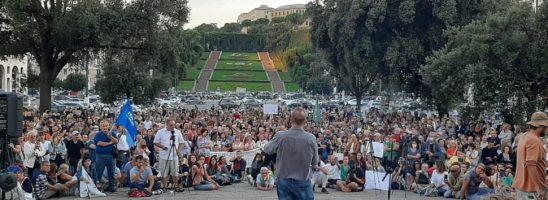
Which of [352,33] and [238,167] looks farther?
[352,33]

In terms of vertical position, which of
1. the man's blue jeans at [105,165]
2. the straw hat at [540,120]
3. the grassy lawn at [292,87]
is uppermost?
the straw hat at [540,120]

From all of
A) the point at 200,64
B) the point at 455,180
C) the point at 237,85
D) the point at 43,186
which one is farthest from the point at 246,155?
the point at 200,64

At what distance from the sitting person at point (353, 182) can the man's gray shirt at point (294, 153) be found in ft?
34.6

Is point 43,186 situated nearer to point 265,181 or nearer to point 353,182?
point 265,181

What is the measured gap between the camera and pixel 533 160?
8227 mm

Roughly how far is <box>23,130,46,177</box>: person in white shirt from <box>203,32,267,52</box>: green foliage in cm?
17788

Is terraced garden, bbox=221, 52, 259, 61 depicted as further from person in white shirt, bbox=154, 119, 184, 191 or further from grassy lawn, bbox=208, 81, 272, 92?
person in white shirt, bbox=154, 119, 184, 191

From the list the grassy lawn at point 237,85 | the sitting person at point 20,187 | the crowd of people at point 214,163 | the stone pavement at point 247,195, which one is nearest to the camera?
the sitting person at point 20,187

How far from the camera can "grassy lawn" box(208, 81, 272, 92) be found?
120969 millimetres

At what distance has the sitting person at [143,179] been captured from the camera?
1719 cm

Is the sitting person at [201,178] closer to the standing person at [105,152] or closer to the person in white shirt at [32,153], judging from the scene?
the standing person at [105,152]

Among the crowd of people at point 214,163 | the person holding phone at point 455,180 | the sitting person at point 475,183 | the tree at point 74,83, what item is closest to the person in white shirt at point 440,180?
the crowd of people at point 214,163

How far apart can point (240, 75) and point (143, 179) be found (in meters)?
119

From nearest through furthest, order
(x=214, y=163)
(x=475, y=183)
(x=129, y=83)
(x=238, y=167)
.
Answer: (x=475, y=183) → (x=214, y=163) → (x=238, y=167) → (x=129, y=83)
